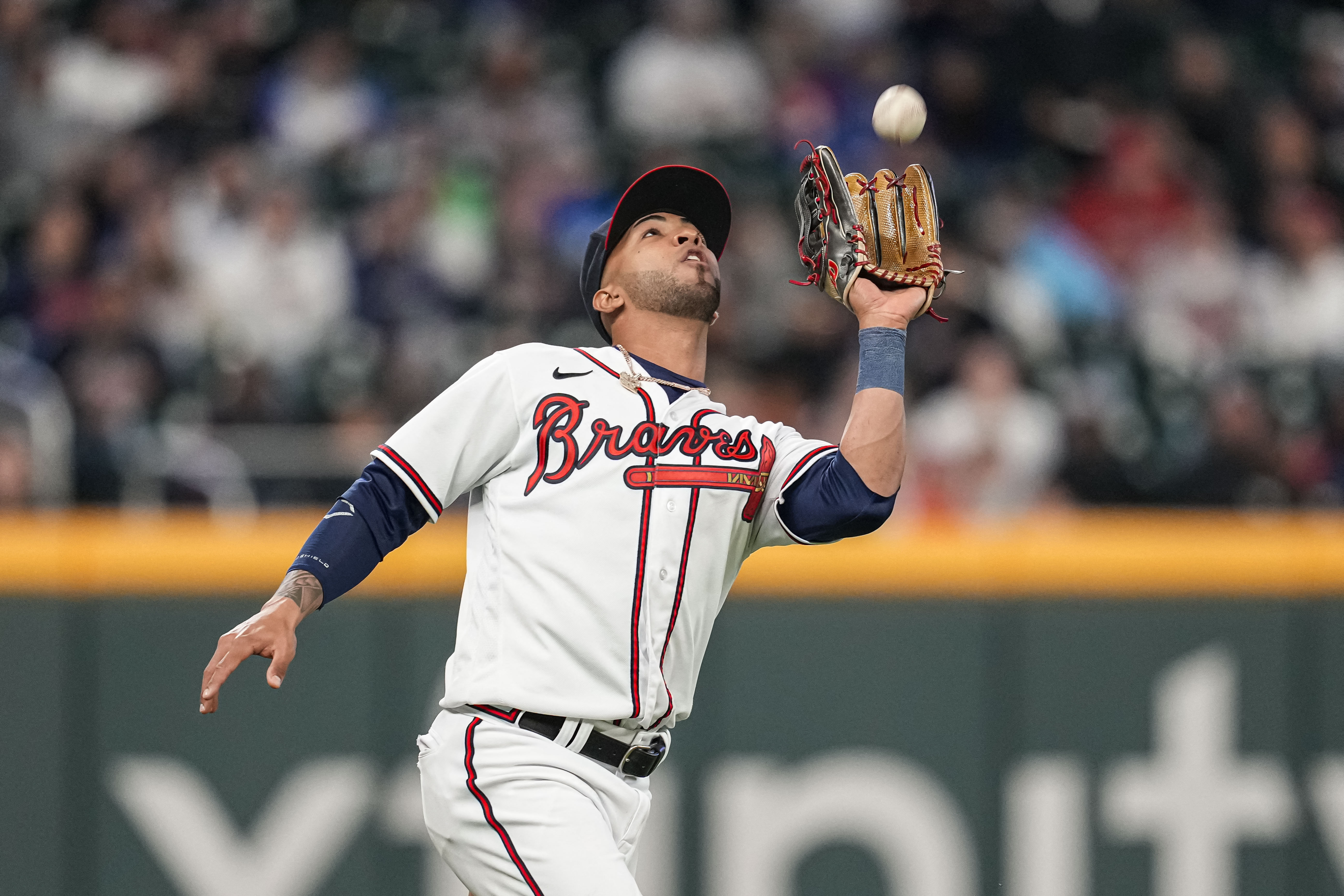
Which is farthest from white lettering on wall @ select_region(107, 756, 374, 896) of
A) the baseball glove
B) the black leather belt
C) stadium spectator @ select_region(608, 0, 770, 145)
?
stadium spectator @ select_region(608, 0, 770, 145)

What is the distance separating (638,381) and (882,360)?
48 cm

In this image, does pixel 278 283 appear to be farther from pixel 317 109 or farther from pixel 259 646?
pixel 259 646

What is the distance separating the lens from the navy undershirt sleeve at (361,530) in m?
2.93

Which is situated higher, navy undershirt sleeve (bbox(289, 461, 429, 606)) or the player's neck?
the player's neck

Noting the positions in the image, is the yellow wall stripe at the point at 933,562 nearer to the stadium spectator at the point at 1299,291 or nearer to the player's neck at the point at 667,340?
the player's neck at the point at 667,340

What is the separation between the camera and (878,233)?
3.06 metres

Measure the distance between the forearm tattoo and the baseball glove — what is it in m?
1.09

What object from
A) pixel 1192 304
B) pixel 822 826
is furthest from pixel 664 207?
pixel 1192 304

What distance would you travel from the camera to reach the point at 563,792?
115 inches

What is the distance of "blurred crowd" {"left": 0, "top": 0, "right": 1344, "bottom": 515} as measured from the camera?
6605mm

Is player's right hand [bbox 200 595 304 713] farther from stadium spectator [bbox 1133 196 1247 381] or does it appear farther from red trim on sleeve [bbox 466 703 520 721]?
stadium spectator [bbox 1133 196 1247 381]

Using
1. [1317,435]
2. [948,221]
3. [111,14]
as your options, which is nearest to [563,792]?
[1317,435]

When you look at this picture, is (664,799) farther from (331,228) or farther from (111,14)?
(111,14)

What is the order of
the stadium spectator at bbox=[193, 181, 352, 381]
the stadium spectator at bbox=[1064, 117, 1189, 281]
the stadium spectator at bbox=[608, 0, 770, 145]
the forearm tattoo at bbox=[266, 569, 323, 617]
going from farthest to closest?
the stadium spectator at bbox=[608, 0, 770, 145]
the stadium spectator at bbox=[1064, 117, 1189, 281]
the stadium spectator at bbox=[193, 181, 352, 381]
the forearm tattoo at bbox=[266, 569, 323, 617]
